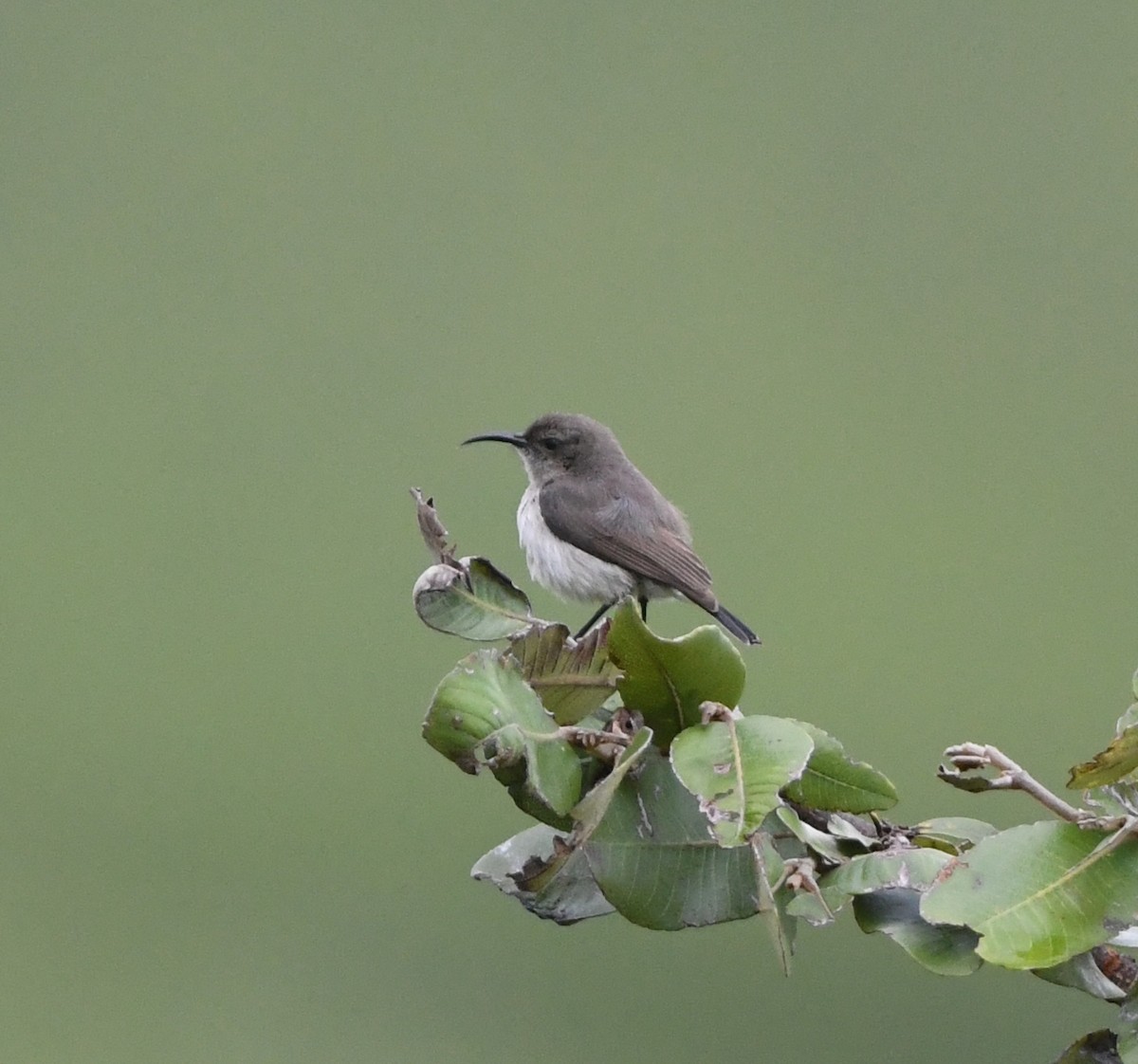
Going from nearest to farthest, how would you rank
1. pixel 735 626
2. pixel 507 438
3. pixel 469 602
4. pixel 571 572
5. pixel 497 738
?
pixel 497 738 < pixel 469 602 < pixel 735 626 < pixel 571 572 < pixel 507 438

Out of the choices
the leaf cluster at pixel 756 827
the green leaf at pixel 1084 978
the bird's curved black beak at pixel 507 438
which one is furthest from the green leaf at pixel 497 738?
the bird's curved black beak at pixel 507 438

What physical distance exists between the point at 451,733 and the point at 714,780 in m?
0.23

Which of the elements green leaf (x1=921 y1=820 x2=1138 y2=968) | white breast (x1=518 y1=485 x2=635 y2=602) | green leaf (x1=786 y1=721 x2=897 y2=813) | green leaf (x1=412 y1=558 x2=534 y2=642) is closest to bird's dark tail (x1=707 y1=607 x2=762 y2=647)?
Answer: white breast (x1=518 y1=485 x2=635 y2=602)

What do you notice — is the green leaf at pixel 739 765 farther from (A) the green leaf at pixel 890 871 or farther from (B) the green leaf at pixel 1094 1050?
(B) the green leaf at pixel 1094 1050

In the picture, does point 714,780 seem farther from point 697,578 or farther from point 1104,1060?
point 697,578

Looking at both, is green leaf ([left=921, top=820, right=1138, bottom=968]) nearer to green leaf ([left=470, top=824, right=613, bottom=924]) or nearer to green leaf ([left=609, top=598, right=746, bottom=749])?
green leaf ([left=609, top=598, right=746, bottom=749])

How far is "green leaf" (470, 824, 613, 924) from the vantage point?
5.18ft

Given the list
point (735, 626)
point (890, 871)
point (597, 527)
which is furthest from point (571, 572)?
point (890, 871)

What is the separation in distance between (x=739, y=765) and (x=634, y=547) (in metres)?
3.48

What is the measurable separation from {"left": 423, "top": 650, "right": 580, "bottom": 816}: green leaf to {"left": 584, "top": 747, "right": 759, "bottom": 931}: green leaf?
0.05 meters

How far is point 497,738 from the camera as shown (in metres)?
1.46

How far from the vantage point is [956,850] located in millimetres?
1564

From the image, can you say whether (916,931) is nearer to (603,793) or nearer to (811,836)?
(811,836)

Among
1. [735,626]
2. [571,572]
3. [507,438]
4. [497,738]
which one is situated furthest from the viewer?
[507,438]
